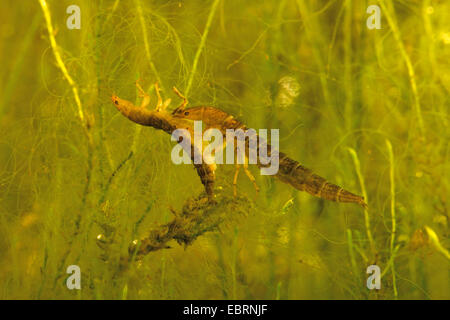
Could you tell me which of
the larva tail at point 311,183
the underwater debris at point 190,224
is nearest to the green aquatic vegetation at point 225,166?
the underwater debris at point 190,224

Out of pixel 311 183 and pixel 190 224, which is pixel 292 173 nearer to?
pixel 311 183

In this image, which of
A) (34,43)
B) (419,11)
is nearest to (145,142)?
(34,43)

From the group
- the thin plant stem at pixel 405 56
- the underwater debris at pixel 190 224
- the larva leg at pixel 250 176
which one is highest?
the thin plant stem at pixel 405 56

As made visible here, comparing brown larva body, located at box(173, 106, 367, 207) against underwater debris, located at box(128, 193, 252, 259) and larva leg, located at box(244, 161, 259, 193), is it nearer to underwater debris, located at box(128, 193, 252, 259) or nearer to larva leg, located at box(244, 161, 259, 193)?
larva leg, located at box(244, 161, 259, 193)

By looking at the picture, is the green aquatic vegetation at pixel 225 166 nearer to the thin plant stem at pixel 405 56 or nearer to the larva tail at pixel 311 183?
the thin plant stem at pixel 405 56

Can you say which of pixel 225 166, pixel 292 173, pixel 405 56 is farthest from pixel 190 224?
pixel 405 56

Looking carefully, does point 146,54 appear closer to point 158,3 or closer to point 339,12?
point 158,3

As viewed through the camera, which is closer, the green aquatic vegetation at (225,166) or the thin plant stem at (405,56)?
the green aquatic vegetation at (225,166)

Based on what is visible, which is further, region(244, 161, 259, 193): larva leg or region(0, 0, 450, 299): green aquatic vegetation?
region(0, 0, 450, 299): green aquatic vegetation

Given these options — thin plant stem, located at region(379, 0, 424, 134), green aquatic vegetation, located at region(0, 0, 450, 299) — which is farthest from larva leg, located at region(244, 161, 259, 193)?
thin plant stem, located at region(379, 0, 424, 134)
